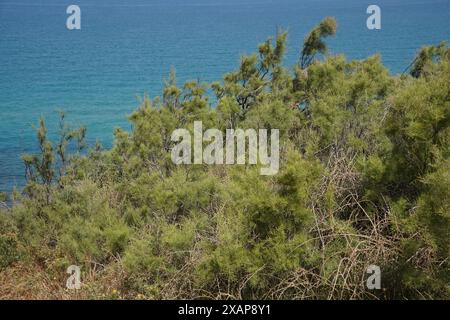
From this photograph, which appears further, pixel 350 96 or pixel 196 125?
pixel 196 125

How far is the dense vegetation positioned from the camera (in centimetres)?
575

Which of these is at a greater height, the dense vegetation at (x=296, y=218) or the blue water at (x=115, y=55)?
the blue water at (x=115, y=55)

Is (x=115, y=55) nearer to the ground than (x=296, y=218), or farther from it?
farther from it

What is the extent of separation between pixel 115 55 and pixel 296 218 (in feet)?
203

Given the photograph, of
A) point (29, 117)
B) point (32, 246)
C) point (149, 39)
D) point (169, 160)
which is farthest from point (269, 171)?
point (149, 39)

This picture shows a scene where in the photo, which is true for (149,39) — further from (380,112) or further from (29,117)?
(380,112)

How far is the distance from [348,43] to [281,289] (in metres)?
57.3

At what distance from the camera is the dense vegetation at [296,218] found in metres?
5.75

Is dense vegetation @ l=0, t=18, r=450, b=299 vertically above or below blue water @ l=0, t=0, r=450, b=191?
below

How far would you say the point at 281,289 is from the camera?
575 cm

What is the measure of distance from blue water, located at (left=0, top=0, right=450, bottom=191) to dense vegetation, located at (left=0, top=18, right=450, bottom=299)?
15.9m

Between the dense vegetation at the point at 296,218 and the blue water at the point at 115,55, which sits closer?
the dense vegetation at the point at 296,218

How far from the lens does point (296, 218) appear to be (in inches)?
235

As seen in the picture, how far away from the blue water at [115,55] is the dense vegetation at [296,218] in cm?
1594
